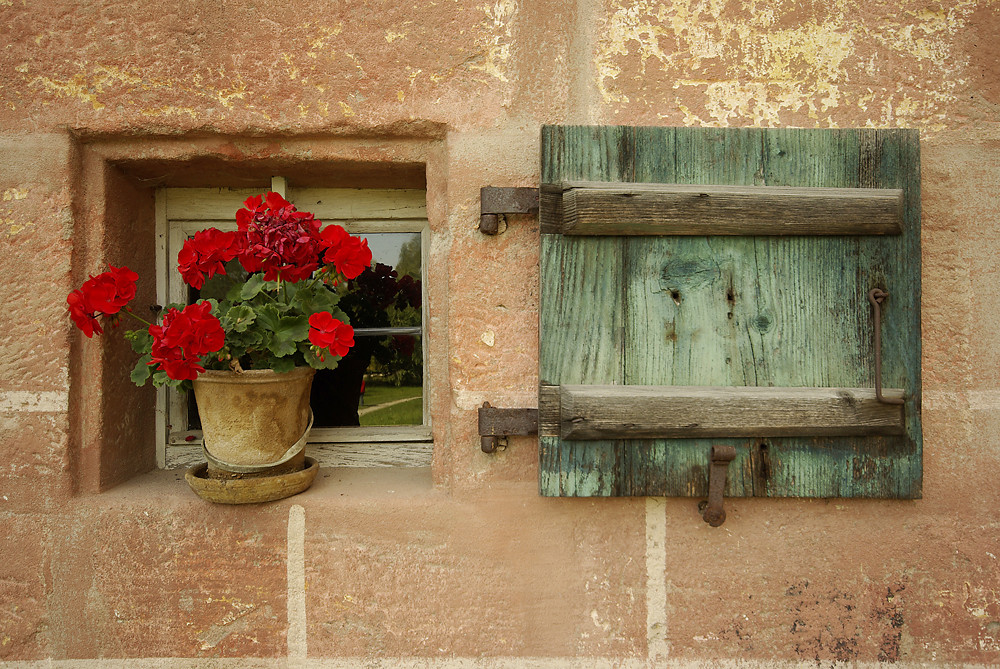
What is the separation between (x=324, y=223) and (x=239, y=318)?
Result: 51cm

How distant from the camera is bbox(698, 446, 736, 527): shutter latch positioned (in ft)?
4.42

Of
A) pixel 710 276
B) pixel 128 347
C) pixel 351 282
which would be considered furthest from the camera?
pixel 351 282

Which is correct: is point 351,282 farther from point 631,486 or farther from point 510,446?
point 631,486

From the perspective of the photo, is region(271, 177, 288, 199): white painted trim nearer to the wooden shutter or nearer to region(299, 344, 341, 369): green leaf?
region(299, 344, 341, 369): green leaf

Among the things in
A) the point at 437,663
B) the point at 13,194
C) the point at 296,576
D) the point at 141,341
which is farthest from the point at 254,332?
the point at 437,663

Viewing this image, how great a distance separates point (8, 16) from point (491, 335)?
1.45 metres

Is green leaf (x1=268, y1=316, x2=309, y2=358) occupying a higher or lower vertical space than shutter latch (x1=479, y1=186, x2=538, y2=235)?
lower

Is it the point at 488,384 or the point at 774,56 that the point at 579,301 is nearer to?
the point at 488,384

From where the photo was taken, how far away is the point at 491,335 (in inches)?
58.1

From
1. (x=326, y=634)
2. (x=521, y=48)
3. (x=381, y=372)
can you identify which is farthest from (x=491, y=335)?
(x=326, y=634)

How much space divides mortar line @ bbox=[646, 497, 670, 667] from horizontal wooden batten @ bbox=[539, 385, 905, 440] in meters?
0.25

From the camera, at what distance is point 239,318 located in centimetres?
135

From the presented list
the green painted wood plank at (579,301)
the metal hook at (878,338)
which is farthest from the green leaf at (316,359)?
the metal hook at (878,338)

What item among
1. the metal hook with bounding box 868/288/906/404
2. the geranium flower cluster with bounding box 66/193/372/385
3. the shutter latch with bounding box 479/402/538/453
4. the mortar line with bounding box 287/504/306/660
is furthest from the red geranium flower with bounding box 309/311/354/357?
the metal hook with bounding box 868/288/906/404
